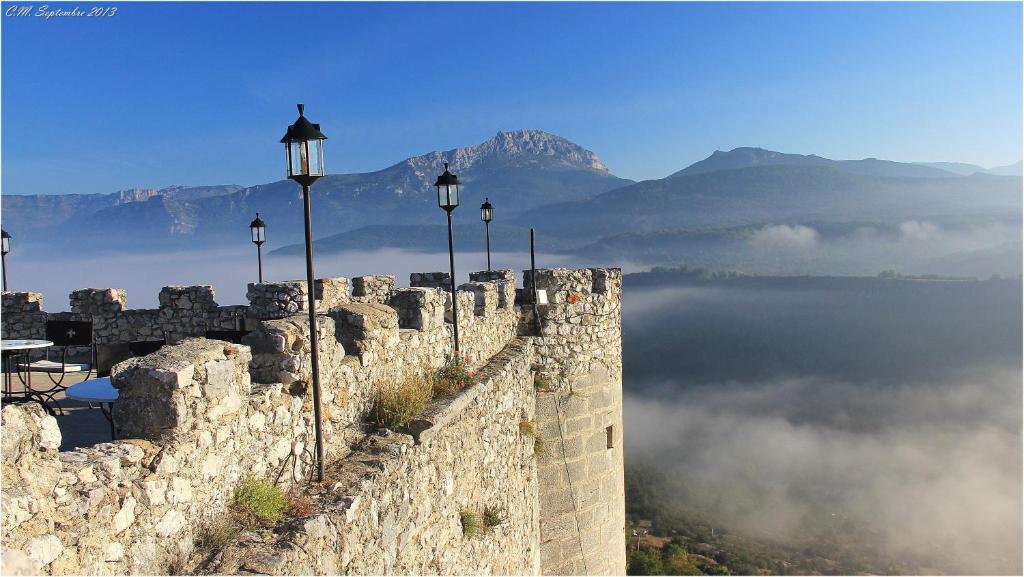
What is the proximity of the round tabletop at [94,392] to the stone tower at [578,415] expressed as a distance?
5620mm

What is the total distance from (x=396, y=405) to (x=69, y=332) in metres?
5.38

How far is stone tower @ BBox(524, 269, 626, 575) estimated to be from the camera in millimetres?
9812

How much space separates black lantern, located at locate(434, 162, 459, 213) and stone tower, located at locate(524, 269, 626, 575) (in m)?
1.56

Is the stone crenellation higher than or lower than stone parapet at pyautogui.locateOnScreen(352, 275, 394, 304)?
lower

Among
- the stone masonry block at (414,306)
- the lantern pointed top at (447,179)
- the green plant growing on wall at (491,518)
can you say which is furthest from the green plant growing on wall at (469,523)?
the lantern pointed top at (447,179)

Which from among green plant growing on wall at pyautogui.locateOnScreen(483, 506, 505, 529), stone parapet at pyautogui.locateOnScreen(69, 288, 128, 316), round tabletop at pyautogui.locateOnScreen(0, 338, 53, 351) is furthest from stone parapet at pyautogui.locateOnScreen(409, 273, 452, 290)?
round tabletop at pyautogui.locateOnScreen(0, 338, 53, 351)

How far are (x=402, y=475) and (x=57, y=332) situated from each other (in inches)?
232

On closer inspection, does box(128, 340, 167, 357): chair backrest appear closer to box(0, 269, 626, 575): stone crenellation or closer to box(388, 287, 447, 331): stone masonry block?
box(0, 269, 626, 575): stone crenellation

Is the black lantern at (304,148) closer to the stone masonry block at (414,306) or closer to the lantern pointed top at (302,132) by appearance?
the lantern pointed top at (302,132)

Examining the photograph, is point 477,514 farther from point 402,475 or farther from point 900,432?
point 900,432

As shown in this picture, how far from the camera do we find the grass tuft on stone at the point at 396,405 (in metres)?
5.39

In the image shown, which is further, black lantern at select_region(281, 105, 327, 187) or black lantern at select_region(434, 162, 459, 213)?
black lantern at select_region(434, 162, 459, 213)

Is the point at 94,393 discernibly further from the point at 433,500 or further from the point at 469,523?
the point at 469,523

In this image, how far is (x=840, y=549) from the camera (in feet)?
200
